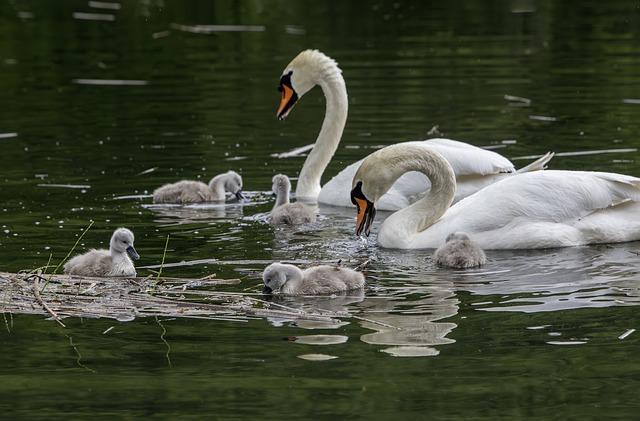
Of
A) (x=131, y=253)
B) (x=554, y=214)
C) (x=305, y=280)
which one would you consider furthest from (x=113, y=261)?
(x=554, y=214)

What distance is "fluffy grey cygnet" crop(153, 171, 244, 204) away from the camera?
13.8 m

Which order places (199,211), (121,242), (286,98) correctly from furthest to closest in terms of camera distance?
(286,98) → (199,211) → (121,242)

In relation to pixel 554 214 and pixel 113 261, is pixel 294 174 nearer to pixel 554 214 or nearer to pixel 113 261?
pixel 554 214

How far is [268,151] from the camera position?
16.8m

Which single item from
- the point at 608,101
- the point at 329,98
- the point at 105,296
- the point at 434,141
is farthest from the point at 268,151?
the point at 105,296

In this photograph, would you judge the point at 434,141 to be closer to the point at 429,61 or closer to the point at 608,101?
the point at 608,101

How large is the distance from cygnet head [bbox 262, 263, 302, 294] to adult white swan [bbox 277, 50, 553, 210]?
10.2 ft

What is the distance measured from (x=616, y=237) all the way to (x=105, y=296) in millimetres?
4037

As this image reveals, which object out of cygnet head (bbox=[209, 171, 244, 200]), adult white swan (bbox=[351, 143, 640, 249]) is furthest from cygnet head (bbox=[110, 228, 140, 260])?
cygnet head (bbox=[209, 171, 244, 200])

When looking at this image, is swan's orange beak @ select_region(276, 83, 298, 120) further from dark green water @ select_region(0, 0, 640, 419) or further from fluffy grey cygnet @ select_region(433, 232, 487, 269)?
fluffy grey cygnet @ select_region(433, 232, 487, 269)

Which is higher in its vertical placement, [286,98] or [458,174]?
[286,98]

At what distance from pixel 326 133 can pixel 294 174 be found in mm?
653

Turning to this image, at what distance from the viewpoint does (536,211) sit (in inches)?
438

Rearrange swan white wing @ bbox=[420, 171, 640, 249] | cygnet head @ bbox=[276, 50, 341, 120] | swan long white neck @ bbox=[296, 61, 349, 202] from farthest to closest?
cygnet head @ bbox=[276, 50, 341, 120] < swan long white neck @ bbox=[296, 61, 349, 202] < swan white wing @ bbox=[420, 171, 640, 249]
